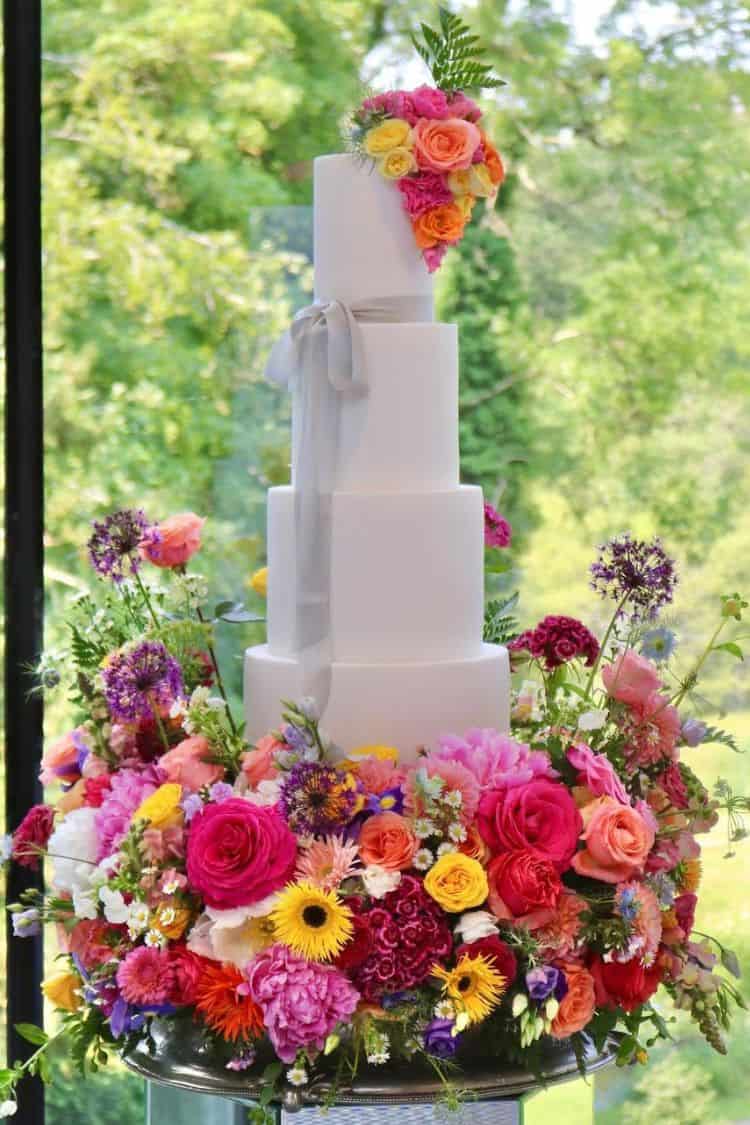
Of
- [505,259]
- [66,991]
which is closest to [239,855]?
[66,991]

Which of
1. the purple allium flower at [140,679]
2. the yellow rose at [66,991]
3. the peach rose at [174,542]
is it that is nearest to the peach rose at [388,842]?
the purple allium flower at [140,679]

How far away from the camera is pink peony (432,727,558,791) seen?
1750 mm

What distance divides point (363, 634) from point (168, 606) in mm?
389

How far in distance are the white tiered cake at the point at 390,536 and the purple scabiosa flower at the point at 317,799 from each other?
0.18m

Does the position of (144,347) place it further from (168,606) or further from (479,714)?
(479,714)

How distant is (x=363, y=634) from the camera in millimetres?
1882

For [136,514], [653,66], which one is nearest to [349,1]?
[653,66]

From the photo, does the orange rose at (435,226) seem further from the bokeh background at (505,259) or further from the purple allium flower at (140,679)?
the bokeh background at (505,259)

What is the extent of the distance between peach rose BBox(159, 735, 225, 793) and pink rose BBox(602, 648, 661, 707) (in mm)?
493

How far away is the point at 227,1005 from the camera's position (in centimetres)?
166

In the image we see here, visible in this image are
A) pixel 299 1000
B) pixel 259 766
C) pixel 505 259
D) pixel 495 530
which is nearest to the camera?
pixel 299 1000

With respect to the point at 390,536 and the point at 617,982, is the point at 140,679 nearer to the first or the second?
the point at 390,536

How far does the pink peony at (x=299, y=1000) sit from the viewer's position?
1592 millimetres

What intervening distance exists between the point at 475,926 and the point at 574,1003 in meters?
0.14
